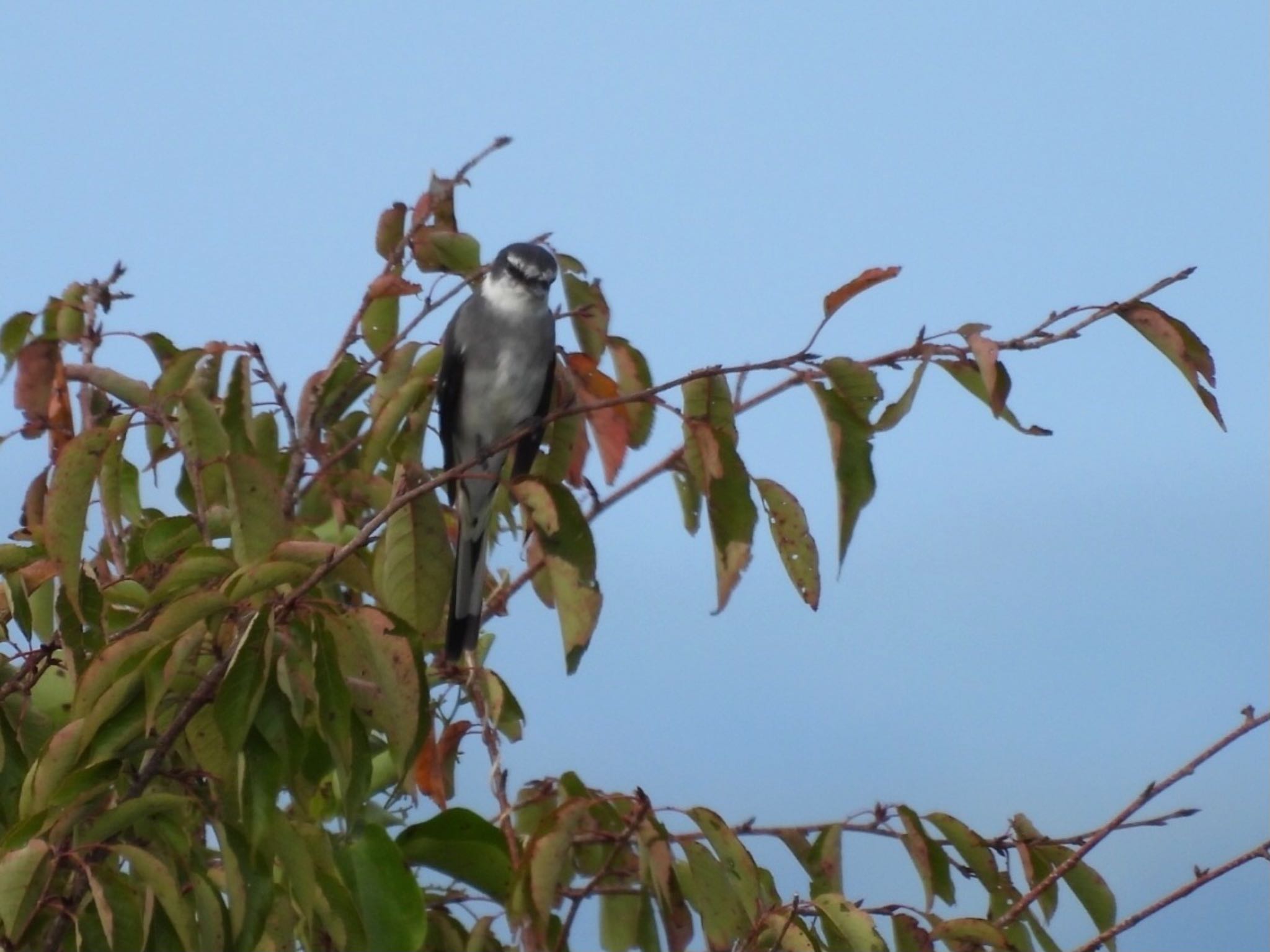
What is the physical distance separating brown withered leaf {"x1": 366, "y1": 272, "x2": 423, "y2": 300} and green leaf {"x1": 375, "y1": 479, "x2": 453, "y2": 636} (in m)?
0.82

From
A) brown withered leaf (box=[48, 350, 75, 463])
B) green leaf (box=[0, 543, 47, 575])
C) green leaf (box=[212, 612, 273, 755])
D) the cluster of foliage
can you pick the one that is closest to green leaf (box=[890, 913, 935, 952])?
the cluster of foliage

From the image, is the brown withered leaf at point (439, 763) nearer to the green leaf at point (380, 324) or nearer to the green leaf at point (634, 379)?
the green leaf at point (634, 379)

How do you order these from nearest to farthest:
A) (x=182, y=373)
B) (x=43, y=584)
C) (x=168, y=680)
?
(x=168, y=680) → (x=43, y=584) → (x=182, y=373)

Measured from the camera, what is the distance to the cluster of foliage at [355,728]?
93.4 inches

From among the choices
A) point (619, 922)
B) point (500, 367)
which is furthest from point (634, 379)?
point (500, 367)

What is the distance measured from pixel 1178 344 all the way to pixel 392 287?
5.53 ft

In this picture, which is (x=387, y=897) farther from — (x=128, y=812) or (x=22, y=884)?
(x=22, y=884)

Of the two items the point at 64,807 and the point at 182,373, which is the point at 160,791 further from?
the point at 182,373

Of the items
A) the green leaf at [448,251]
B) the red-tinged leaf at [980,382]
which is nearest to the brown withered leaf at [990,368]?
the red-tinged leaf at [980,382]

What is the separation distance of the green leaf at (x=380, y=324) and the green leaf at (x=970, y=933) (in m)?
1.79

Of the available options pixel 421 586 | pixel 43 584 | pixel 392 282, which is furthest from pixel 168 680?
pixel 392 282

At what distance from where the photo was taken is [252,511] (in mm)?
2578

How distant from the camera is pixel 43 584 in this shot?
292 centimetres

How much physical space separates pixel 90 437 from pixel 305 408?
768 millimetres
